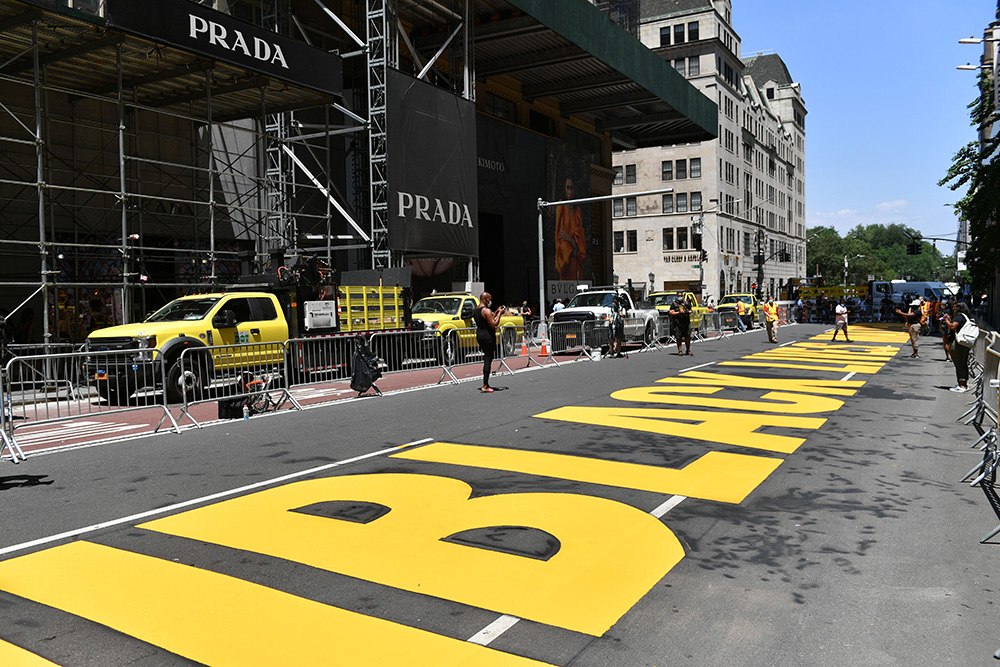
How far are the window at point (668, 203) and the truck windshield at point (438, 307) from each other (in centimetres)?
5551

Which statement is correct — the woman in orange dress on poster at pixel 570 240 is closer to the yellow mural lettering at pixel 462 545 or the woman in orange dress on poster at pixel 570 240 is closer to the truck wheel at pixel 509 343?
the truck wheel at pixel 509 343

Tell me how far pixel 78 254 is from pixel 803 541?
67.8ft

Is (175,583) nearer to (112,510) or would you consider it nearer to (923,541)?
(112,510)

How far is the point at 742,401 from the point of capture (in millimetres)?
13492

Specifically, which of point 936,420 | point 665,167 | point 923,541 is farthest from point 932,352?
point 665,167

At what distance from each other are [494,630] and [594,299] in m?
24.7

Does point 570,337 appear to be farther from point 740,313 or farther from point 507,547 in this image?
point 507,547

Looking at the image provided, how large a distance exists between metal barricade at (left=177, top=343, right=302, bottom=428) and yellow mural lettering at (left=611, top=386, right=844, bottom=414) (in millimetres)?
6030

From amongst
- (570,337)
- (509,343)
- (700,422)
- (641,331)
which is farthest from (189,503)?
A: (641,331)

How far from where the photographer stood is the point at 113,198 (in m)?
22.8

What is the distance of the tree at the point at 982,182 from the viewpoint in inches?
1179

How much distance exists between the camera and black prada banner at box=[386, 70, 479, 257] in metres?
28.4

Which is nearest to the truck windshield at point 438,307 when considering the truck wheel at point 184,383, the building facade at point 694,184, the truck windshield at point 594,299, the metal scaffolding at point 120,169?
the metal scaffolding at point 120,169

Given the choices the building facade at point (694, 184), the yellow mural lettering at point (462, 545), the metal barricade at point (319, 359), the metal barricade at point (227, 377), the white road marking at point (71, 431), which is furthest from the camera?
the building facade at point (694, 184)
